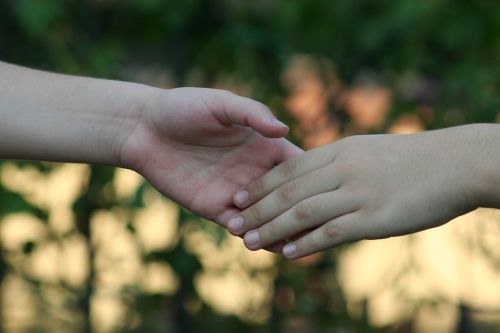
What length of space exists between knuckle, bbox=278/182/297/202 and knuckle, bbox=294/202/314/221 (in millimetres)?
35

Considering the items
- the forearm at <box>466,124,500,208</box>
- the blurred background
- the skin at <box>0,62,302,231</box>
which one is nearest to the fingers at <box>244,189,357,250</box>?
the skin at <box>0,62,302,231</box>

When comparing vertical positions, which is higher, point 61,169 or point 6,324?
point 61,169

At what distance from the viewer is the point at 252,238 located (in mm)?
2426

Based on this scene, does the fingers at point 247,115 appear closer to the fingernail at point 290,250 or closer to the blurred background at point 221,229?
the fingernail at point 290,250

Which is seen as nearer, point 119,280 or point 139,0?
point 139,0

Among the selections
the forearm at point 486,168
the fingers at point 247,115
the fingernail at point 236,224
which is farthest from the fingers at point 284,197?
the forearm at point 486,168

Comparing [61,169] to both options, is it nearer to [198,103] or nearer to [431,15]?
[431,15]

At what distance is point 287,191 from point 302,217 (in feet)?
0.24

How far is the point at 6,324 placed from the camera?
13.5ft

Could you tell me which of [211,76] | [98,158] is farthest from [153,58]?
[98,158]

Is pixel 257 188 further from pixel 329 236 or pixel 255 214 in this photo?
pixel 329 236

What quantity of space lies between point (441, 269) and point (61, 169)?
4.71 ft

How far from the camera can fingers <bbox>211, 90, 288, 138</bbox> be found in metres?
2.25

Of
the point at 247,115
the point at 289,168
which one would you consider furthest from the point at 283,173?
the point at 247,115
